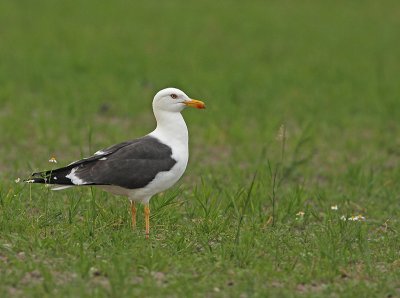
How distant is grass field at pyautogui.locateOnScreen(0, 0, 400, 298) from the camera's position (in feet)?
19.0

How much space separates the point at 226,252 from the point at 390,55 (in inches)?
477

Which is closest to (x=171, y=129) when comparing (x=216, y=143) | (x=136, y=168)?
(x=136, y=168)

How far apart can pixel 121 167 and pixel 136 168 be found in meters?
0.11

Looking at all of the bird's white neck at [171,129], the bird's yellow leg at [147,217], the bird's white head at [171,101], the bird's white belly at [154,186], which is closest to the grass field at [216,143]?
the bird's yellow leg at [147,217]

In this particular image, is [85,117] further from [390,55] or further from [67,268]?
[390,55]

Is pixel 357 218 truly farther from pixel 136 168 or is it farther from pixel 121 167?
pixel 121 167

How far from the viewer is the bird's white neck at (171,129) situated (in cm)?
681

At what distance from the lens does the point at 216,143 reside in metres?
11.0

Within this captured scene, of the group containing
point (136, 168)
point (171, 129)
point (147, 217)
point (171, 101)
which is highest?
point (171, 101)

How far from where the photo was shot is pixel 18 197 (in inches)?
277

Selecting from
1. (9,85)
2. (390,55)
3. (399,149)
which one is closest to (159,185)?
(399,149)

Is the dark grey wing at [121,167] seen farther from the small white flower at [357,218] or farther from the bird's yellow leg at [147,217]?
the small white flower at [357,218]

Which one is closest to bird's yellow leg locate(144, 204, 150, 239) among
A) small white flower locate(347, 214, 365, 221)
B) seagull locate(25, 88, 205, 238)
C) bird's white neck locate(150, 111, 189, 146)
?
seagull locate(25, 88, 205, 238)

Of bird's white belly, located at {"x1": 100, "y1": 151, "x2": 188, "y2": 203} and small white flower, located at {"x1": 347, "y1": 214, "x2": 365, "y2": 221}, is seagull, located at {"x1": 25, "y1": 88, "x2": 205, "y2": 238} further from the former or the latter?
small white flower, located at {"x1": 347, "y1": 214, "x2": 365, "y2": 221}
